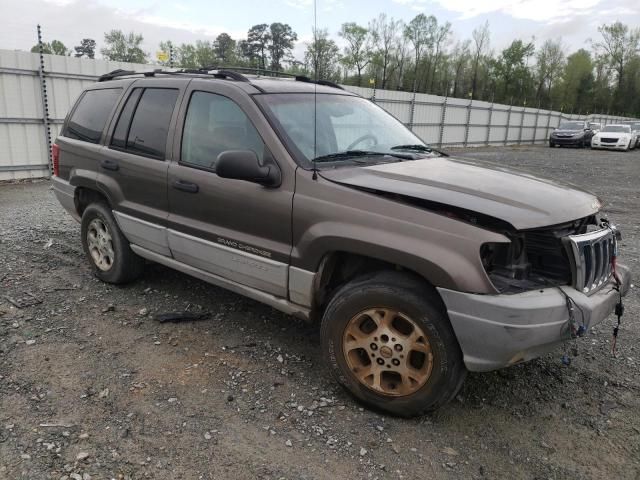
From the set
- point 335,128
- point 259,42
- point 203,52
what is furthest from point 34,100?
point 203,52

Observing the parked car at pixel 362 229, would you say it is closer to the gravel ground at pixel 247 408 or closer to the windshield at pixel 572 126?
the gravel ground at pixel 247 408

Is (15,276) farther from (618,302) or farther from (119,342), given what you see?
(618,302)

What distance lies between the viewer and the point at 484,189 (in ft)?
9.45

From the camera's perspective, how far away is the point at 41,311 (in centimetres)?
430

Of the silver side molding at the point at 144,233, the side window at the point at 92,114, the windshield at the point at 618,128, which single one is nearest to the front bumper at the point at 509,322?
the silver side molding at the point at 144,233

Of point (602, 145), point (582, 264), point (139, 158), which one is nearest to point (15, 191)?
point (139, 158)

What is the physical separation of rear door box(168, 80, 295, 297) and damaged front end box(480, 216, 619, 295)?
1270 millimetres

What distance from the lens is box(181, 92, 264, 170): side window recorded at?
11.5 ft

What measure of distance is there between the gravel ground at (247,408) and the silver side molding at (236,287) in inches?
17.8

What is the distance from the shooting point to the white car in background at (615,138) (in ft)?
93.9

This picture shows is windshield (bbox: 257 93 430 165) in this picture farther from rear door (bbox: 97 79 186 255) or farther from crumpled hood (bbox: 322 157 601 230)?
rear door (bbox: 97 79 186 255)

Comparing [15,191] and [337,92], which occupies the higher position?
[337,92]

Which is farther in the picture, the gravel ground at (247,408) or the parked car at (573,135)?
the parked car at (573,135)

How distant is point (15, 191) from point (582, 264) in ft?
35.0
